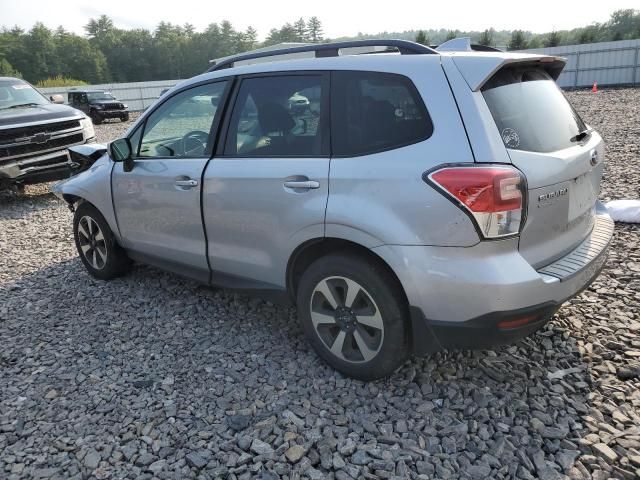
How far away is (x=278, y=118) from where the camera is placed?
130 inches

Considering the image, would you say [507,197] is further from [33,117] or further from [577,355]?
[33,117]

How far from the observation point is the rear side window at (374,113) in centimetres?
267

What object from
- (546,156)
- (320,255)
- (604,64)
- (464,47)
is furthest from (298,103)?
(604,64)

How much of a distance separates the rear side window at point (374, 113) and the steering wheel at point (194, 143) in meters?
1.13

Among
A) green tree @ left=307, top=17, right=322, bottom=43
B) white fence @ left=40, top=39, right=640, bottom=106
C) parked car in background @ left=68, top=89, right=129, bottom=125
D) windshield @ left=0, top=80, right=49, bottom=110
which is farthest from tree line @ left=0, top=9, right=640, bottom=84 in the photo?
windshield @ left=0, top=80, right=49, bottom=110

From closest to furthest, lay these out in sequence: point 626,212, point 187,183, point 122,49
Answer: point 187,183
point 626,212
point 122,49

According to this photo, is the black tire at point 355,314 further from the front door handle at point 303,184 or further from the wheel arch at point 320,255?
the front door handle at point 303,184

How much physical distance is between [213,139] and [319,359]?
64.8 inches

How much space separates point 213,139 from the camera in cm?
360

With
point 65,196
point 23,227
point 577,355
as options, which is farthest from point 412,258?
point 23,227

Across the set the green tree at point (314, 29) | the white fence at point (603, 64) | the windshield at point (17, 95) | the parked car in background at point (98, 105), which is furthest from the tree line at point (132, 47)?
the windshield at point (17, 95)

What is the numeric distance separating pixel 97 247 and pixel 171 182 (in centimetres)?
150

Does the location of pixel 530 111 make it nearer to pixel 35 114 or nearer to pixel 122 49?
pixel 35 114

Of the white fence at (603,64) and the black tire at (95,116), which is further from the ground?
the white fence at (603,64)
